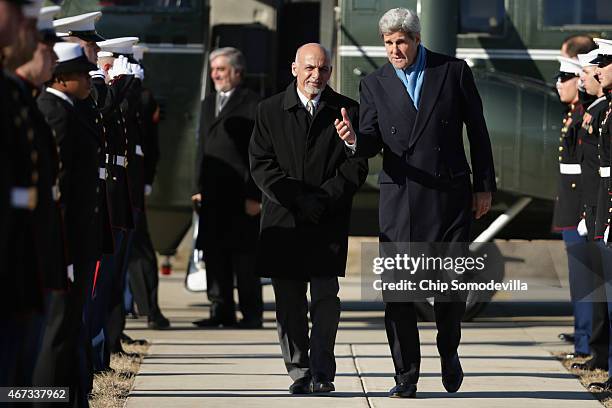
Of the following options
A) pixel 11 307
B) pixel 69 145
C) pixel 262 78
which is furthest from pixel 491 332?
pixel 11 307

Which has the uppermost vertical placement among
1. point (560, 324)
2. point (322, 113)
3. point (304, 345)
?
point (322, 113)

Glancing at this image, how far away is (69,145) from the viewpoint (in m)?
5.84

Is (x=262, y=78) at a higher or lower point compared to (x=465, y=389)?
higher

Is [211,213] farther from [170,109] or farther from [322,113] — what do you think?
[322,113]

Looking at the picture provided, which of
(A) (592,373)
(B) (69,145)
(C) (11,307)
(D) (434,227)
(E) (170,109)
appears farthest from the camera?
(E) (170,109)

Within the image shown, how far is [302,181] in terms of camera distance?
748 cm

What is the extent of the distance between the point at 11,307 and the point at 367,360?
15.4ft

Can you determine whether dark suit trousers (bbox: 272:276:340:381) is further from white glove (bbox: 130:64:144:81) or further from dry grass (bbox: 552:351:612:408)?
white glove (bbox: 130:64:144:81)

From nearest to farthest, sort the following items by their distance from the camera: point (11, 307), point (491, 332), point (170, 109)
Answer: point (11, 307)
point (491, 332)
point (170, 109)

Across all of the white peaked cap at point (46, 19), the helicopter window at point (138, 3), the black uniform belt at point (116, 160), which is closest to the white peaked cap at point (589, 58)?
the black uniform belt at point (116, 160)

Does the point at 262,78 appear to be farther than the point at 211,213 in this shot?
Yes

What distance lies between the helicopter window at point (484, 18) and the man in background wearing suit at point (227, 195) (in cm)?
168

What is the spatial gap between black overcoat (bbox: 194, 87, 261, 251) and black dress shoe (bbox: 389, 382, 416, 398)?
345 cm

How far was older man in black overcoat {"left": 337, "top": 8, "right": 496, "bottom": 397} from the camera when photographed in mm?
7184
